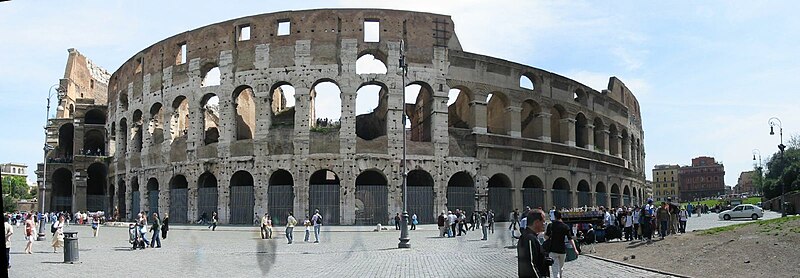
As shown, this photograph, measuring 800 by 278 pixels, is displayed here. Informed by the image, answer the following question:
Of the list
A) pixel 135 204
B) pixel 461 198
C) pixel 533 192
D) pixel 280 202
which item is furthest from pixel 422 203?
pixel 135 204

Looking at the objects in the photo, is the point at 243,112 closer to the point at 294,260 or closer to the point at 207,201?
the point at 207,201

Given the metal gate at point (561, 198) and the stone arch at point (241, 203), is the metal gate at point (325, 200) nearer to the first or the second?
the stone arch at point (241, 203)

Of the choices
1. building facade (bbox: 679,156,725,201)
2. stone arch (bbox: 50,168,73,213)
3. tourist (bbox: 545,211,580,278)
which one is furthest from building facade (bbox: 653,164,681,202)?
tourist (bbox: 545,211,580,278)

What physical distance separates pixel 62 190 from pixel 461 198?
→ 137ft

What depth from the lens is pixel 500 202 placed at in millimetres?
41344

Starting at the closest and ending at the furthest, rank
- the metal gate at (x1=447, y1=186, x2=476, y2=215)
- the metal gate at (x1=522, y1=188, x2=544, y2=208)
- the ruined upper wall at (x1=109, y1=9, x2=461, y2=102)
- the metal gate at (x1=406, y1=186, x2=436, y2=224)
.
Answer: the metal gate at (x1=406, y1=186, x2=436, y2=224) → the ruined upper wall at (x1=109, y1=9, x2=461, y2=102) → the metal gate at (x1=447, y1=186, x2=476, y2=215) → the metal gate at (x1=522, y1=188, x2=544, y2=208)

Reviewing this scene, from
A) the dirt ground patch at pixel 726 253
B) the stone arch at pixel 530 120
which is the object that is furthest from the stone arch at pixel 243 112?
the dirt ground patch at pixel 726 253

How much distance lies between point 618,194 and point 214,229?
33.1 m

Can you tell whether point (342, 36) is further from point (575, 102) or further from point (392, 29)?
point (575, 102)

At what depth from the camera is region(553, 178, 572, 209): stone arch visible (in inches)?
1768

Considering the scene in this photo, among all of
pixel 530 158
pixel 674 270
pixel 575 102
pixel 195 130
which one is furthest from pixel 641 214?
pixel 195 130

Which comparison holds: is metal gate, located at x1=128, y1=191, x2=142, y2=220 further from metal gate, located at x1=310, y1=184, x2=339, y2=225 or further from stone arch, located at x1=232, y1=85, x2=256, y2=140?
metal gate, located at x1=310, y1=184, x2=339, y2=225

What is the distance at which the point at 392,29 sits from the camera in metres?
39.0

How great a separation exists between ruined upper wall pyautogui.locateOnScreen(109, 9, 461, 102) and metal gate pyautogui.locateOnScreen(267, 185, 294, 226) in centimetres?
722
